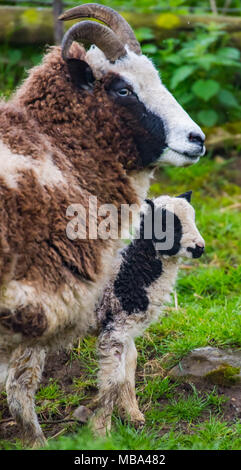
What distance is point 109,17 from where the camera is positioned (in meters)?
3.60

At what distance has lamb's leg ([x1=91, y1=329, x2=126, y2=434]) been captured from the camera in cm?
372

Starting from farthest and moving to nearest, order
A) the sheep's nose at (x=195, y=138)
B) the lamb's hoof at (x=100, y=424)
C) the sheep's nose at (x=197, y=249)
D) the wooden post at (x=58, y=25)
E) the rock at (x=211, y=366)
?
1. the wooden post at (x=58, y=25)
2. the rock at (x=211, y=366)
3. the sheep's nose at (x=197, y=249)
4. the lamb's hoof at (x=100, y=424)
5. the sheep's nose at (x=195, y=138)

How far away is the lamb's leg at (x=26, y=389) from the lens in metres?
3.53

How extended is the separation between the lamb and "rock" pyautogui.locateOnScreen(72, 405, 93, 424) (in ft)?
0.47

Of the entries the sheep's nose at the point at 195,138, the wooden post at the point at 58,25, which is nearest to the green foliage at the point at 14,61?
the wooden post at the point at 58,25

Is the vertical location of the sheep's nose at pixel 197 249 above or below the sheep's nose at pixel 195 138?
below

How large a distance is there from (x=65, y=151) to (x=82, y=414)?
1.57 meters

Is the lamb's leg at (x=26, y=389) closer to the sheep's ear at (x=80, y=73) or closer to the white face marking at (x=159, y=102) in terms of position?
the white face marking at (x=159, y=102)

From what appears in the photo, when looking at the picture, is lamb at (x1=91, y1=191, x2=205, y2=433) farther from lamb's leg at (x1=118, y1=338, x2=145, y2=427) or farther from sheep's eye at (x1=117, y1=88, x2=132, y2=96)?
sheep's eye at (x1=117, y1=88, x2=132, y2=96)

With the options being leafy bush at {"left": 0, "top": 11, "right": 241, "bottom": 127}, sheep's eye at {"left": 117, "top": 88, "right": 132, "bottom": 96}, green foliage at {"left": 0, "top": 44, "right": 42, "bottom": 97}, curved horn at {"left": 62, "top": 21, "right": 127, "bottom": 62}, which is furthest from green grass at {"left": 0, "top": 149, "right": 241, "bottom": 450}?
green foliage at {"left": 0, "top": 44, "right": 42, "bottom": 97}

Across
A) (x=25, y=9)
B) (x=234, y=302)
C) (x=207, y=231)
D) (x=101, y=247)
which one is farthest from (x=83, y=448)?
(x=25, y=9)

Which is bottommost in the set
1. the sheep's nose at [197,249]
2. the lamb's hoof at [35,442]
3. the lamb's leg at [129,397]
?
the lamb's leg at [129,397]

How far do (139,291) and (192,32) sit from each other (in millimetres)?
5041

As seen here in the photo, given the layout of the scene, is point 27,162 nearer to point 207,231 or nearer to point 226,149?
point 207,231
